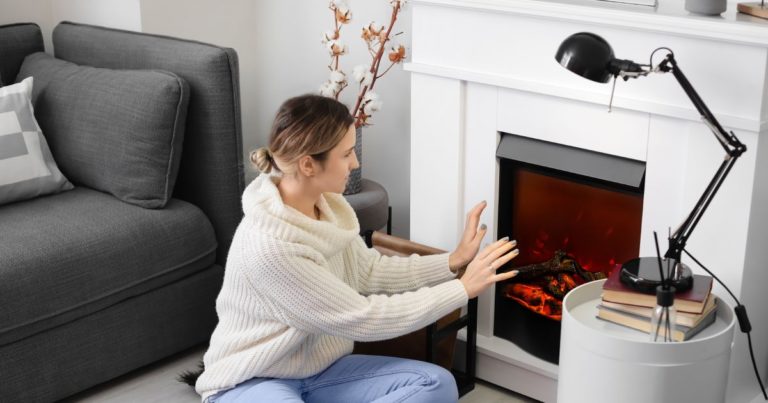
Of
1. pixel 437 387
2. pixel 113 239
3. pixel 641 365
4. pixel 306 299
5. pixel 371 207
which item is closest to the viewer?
pixel 641 365

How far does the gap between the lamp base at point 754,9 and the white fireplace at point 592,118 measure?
37 millimetres

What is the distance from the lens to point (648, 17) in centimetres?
207

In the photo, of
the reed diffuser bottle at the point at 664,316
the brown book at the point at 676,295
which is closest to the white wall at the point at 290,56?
the brown book at the point at 676,295

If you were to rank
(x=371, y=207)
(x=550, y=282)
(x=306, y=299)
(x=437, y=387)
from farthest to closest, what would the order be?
1. (x=371, y=207)
2. (x=550, y=282)
3. (x=437, y=387)
4. (x=306, y=299)

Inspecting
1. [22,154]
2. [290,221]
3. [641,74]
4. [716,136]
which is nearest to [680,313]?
[716,136]

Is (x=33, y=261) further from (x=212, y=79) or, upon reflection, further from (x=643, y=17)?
(x=643, y=17)

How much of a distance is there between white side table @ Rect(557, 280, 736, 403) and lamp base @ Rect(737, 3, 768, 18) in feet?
1.98

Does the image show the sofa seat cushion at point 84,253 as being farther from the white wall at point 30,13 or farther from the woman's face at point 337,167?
the white wall at point 30,13

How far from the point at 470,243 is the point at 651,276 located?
0.50 meters

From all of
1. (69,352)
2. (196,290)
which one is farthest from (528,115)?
(69,352)

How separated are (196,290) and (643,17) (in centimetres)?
148

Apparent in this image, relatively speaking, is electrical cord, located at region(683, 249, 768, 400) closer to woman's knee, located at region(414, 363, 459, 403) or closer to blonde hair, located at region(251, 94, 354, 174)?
woman's knee, located at region(414, 363, 459, 403)

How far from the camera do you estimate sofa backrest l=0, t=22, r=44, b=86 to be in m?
3.24

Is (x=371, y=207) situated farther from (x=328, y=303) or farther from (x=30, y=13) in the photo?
(x=30, y=13)
